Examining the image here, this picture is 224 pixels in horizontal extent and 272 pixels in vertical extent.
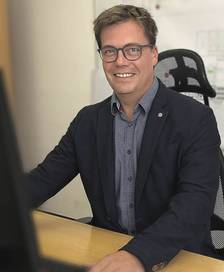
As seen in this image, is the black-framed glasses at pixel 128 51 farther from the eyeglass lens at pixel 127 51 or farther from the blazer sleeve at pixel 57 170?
the blazer sleeve at pixel 57 170

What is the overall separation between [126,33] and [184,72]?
0.83 feet

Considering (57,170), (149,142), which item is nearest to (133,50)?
(149,142)

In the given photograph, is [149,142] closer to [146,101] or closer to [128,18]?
[146,101]

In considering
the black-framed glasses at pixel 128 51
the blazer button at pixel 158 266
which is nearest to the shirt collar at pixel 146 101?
the black-framed glasses at pixel 128 51

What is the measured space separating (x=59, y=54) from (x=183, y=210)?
188 centimetres

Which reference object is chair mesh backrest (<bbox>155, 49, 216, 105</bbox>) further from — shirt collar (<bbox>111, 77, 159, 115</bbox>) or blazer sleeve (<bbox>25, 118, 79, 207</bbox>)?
blazer sleeve (<bbox>25, 118, 79, 207</bbox>)

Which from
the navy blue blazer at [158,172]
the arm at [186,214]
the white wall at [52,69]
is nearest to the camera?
the arm at [186,214]

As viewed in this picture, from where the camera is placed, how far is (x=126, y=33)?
1510mm

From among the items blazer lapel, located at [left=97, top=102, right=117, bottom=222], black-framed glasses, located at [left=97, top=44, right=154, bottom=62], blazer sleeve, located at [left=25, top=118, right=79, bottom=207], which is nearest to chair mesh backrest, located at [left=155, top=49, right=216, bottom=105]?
black-framed glasses, located at [left=97, top=44, right=154, bottom=62]

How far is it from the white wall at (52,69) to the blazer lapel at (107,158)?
1.22 metres

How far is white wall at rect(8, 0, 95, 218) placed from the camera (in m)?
2.79

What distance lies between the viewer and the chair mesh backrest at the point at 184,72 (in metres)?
1.58

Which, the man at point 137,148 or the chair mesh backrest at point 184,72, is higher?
the chair mesh backrest at point 184,72

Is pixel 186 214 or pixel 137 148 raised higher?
pixel 137 148
